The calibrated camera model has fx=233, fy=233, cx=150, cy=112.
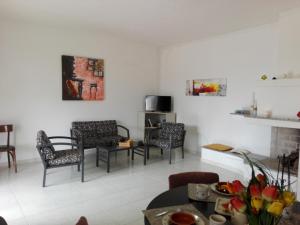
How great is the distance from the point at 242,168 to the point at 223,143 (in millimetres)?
886

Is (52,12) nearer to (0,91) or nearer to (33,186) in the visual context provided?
(0,91)

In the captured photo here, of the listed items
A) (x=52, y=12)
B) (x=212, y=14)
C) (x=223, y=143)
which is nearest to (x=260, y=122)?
(x=223, y=143)

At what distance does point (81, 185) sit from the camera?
3592 millimetres

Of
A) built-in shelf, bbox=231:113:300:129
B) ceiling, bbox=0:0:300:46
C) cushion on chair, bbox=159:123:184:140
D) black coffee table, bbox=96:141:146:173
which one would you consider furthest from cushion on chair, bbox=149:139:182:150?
ceiling, bbox=0:0:300:46

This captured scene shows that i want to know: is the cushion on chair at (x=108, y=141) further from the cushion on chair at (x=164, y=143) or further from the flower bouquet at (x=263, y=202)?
the flower bouquet at (x=263, y=202)

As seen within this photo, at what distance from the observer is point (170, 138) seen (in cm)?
486

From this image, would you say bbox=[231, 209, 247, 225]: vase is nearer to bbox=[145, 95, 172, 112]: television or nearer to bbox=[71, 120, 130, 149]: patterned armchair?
bbox=[71, 120, 130, 149]: patterned armchair

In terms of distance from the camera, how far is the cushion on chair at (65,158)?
11.6ft

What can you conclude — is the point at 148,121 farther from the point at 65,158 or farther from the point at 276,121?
the point at 276,121

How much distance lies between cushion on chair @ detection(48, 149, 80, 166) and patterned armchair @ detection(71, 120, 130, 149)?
77cm

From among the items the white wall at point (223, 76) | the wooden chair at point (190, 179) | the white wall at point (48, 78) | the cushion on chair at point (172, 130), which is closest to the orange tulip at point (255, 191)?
the wooden chair at point (190, 179)

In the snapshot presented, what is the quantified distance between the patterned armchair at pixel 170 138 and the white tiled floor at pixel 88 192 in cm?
36

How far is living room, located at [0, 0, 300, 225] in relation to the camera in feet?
10.9

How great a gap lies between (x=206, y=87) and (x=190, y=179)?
11.9ft
